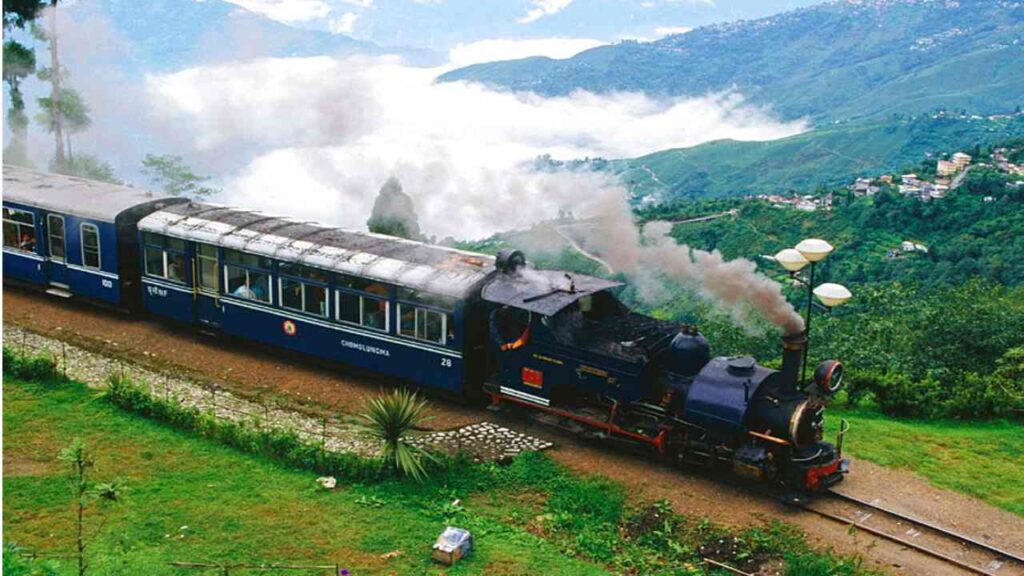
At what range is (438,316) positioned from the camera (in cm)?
1700

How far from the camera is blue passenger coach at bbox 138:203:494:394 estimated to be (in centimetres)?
1706

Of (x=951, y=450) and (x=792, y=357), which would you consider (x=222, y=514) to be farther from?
(x=951, y=450)

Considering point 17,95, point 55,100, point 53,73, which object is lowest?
point 55,100

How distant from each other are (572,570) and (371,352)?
7.38m

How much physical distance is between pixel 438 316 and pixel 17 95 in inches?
1190

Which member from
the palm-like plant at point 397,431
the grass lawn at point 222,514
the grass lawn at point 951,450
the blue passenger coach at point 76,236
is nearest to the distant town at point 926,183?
the grass lawn at point 951,450

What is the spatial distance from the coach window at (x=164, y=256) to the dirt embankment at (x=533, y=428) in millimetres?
1357

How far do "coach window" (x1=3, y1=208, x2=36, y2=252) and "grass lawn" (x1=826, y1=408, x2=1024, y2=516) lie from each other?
61.7 ft

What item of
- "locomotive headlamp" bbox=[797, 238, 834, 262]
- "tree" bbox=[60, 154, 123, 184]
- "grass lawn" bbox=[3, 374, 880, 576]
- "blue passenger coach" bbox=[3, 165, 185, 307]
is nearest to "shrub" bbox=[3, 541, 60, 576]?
"grass lawn" bbox=[3, 374, 880, 576]

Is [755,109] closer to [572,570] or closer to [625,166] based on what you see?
[625,166]

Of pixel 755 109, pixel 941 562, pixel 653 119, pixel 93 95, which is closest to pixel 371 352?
pixel 941 562

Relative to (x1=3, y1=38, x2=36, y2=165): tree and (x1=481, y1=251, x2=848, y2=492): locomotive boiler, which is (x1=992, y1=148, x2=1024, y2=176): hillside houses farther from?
(x1=3, y1=38, x2=36, y2=165): tree

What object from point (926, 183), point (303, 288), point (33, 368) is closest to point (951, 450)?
point (303, 288)

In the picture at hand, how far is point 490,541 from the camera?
12719 millimetres
